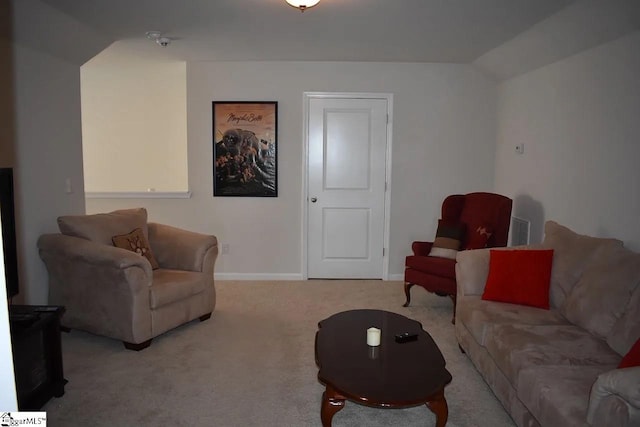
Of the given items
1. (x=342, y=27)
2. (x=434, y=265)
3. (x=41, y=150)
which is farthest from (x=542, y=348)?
(x=41, y=150)

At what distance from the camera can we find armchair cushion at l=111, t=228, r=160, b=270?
365 cm

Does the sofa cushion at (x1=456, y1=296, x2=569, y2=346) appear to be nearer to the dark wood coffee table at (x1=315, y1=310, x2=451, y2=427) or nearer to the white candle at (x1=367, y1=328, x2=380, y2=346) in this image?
the dark wood coffee table at (x1=315, y1=310, x2=451, y2=427)

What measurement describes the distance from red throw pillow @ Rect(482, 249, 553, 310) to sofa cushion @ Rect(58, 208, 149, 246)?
274 centimetres

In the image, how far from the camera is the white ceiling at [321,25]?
313cm

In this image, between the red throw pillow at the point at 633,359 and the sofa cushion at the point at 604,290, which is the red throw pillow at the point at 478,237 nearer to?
the sofa cushion at the point at 604,290

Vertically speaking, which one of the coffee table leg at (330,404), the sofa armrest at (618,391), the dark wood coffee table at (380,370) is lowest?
the coffee table leg at (330,404)

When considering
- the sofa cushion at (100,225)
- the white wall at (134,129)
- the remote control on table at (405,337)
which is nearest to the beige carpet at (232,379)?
the remote control on table at (405,337)

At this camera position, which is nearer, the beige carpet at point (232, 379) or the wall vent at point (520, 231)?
the beige carpet at point (232, 379)

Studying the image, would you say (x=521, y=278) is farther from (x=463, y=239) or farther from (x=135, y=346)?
(x=135, y=346)

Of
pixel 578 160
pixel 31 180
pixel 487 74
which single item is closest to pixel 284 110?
pixel 487 74

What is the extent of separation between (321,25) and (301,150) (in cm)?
167

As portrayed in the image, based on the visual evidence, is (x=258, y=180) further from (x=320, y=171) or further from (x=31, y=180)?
(x=31, y=180)

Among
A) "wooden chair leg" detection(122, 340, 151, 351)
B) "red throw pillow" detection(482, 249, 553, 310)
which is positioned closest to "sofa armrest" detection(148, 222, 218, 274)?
"wooden chair leg" detection(122, 340, 151, 351)

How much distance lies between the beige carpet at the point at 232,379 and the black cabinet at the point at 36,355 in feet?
0.33
